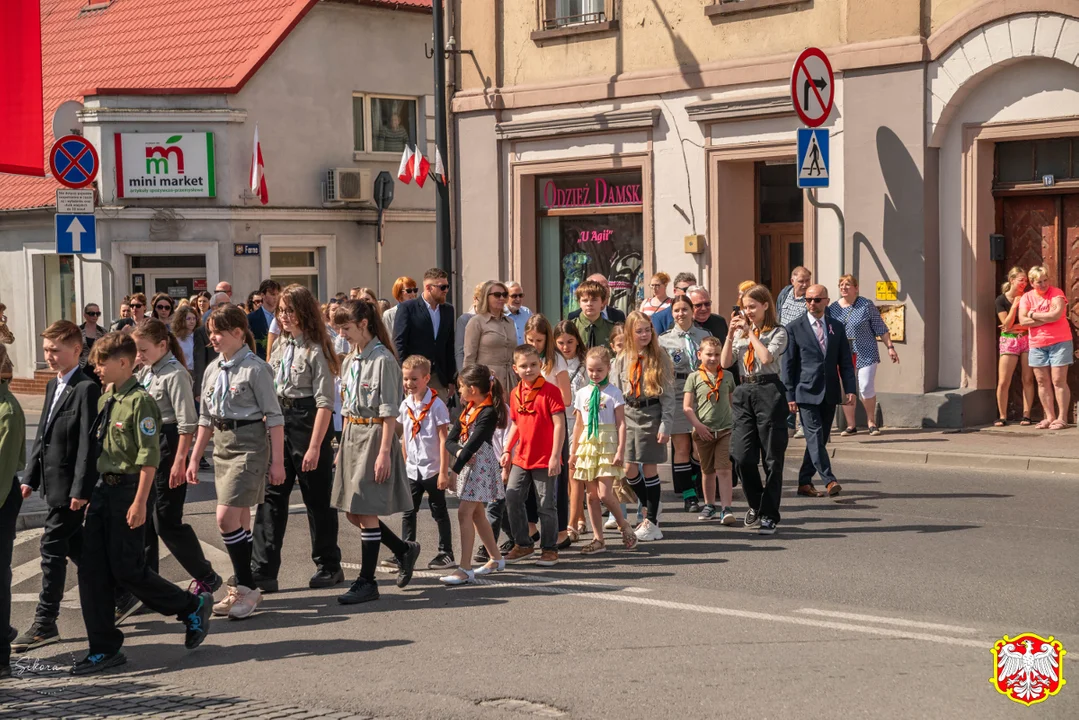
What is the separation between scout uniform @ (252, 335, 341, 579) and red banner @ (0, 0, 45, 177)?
744cm

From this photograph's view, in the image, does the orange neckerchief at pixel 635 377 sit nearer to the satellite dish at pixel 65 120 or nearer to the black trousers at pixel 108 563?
the black trousers at pixel 108 563

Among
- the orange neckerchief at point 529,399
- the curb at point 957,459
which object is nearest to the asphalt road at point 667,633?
the orange neckerchief at point 529,399

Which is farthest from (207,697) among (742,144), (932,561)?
(742,144)

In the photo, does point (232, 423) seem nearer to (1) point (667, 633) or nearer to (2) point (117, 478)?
(2) point (117, 478)

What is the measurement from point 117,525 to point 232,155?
21414mm

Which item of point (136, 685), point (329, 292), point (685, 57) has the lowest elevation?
point (136, 685)

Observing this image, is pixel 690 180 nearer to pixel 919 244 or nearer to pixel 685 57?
pixel 685 57

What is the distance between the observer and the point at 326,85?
1178 inches

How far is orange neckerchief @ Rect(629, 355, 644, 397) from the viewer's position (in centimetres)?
1116

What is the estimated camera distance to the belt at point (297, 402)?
9.53 m

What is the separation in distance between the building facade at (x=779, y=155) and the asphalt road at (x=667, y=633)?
6314 mm

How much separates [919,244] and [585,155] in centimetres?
558

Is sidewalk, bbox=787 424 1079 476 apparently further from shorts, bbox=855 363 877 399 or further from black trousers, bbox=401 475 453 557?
black trousers, bbox=401 475 453 557

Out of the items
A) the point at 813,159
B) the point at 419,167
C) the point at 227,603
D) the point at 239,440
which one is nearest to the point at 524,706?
the point at 227,603
